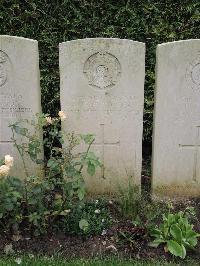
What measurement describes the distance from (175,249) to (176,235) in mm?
127

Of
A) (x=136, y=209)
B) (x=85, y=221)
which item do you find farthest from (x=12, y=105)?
(x=136, y=209)

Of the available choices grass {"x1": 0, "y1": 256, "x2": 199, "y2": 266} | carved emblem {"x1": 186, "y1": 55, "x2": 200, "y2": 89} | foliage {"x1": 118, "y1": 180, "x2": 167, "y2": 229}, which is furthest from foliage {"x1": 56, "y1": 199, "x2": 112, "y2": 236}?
carved emblem {"x1": 186, "y1": 55, "x2": 200, "y2": 89}

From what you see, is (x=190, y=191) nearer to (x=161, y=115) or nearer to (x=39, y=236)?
(x=161, y=115)

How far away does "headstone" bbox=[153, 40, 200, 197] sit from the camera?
13.0 ft

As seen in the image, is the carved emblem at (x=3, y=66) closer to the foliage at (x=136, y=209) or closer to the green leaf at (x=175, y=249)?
the foliage at (x=136, y=209)

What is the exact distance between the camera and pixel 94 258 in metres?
3.60

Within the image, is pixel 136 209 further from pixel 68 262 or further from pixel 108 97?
pixel 108 97

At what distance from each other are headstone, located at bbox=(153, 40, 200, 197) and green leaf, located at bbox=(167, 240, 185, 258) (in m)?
0.85

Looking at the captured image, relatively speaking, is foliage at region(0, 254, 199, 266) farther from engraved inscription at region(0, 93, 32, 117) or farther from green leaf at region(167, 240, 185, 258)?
engraved inscription at region(0, 93, 32, 117)

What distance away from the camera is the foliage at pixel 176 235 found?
11.8ft

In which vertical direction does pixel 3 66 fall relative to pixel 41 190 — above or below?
above

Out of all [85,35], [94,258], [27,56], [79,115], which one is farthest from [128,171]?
[85,35]

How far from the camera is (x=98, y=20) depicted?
5160 millimetres

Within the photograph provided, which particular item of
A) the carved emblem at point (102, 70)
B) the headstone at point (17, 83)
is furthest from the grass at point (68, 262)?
the carved emblem at point (102, 70)
